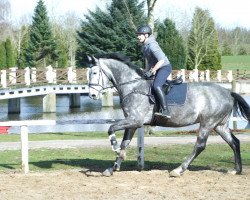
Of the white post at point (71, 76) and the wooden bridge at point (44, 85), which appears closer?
the wooden bridge at point (44, 85)

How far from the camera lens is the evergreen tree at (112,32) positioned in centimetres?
6188

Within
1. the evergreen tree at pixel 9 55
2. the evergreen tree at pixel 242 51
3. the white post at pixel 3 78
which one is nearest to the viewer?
the white post at pixel 3 78

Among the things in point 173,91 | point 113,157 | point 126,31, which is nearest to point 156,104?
point 173,91

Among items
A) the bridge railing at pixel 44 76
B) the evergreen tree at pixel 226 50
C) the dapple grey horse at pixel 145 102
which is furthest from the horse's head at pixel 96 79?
the evergreen tree at pixel 226 50

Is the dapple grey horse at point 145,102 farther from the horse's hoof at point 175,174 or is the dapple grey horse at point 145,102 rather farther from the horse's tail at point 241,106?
the horse's tail at point 241,106

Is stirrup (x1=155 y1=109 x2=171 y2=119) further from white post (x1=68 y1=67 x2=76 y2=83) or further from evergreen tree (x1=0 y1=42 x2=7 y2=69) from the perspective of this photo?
evergreen tree (x1=0 y1=42 x2=7 y2=69)

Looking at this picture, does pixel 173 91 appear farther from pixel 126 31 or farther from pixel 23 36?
pixel 23 36

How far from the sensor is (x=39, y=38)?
229 ft

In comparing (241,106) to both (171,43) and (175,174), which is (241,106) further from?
(171,43)

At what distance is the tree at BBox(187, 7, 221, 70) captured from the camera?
2835 inches

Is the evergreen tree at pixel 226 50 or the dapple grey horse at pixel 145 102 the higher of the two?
the evergreen tree at pixel 226 50

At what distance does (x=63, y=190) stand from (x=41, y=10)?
205ft

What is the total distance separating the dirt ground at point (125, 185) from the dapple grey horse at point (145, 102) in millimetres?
450

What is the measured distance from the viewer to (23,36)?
87250 millimetres
